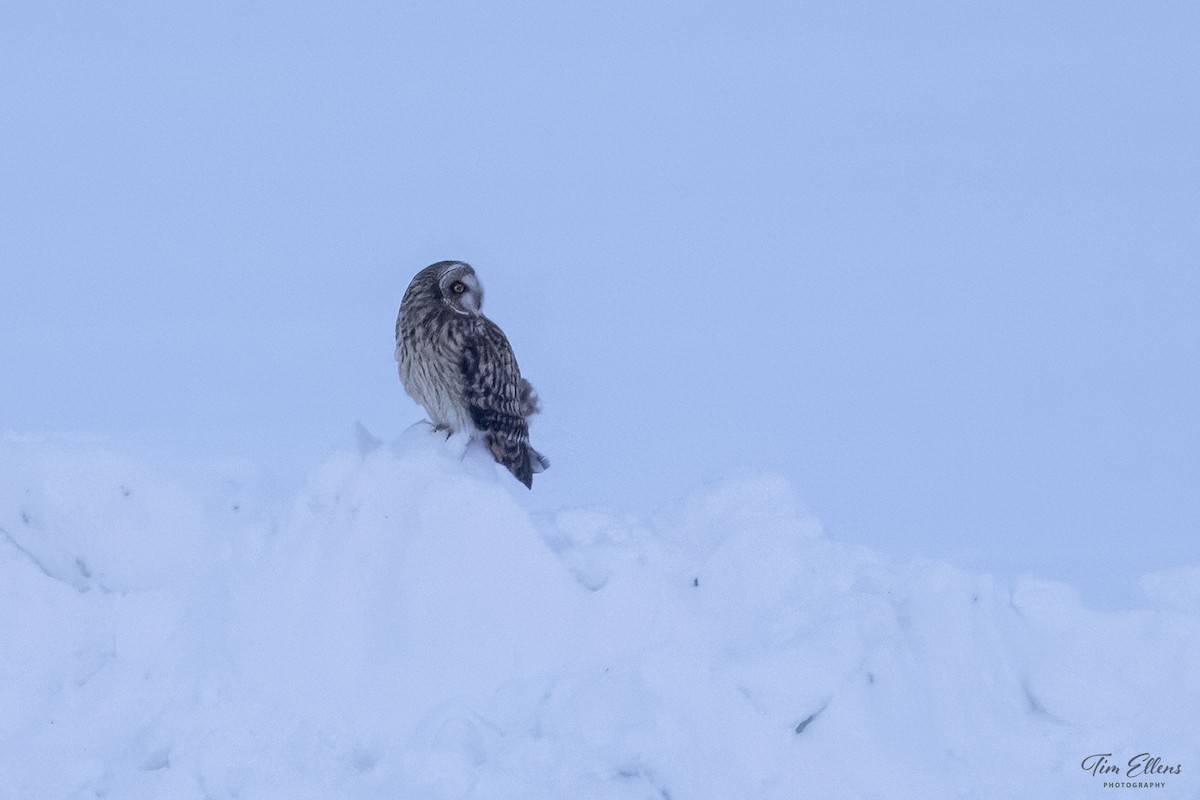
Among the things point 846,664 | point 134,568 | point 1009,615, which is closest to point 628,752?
point 846,664

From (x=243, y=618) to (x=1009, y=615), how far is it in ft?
9.86

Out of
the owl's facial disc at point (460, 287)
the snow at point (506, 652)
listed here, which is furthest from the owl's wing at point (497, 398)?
the snow at point (506, 652)

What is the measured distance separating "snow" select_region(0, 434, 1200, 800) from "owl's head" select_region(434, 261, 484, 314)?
1.14m

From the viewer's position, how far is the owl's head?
648cm

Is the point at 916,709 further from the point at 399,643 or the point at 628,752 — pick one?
the point at 399,643

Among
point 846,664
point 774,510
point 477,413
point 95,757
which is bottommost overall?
point 95,757

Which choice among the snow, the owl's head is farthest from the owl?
the snow

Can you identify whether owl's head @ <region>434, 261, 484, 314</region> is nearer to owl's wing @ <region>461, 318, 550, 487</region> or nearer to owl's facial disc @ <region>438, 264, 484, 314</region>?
owl's facial disc @ <region>438, 264, 484, 314</region>

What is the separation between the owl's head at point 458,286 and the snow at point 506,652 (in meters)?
1.14

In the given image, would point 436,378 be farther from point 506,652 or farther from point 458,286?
point 506,652

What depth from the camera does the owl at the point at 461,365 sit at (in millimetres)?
6406

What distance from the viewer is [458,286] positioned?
650 cm

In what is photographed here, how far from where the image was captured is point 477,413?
252 inches

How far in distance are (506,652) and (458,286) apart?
222 cm
